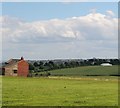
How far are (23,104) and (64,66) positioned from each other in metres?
129

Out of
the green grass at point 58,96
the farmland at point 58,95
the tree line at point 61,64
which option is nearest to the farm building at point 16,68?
the tree line at point 61,64

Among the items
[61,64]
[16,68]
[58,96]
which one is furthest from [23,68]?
[58,96]

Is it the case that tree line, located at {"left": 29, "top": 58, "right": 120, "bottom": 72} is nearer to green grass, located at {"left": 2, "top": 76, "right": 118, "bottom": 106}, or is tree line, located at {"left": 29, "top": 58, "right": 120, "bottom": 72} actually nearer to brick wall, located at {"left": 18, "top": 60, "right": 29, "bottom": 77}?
brick wall, located at {"left": 18, "top": 60, "right": 29, "bottom": 77}

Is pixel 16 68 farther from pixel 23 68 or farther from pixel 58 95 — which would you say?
pixel 58 95

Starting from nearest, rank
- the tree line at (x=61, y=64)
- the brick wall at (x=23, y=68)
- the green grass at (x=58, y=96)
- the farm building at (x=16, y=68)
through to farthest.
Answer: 1. the green grass at (x=58, y=96)
2. the brick wall at (x=23, y=68)
3. the farm building at (x=16, y=68)
4. the tree line at (x=61, y=64)

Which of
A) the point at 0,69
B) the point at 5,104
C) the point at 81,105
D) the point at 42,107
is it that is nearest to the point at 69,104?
the point at 81,105

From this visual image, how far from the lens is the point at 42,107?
2656 centimetres

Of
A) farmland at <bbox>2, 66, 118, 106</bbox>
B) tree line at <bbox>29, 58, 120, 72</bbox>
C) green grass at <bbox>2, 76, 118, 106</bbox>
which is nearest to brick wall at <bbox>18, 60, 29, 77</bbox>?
tree line at <bbox>29, 58, 120, 72</bbox>

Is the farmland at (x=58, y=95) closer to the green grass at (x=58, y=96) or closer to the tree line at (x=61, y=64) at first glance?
the green grass at (x=58, y=96)

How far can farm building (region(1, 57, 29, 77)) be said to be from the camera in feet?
420

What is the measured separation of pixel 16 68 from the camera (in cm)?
13000

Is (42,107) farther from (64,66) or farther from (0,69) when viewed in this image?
(64,66)

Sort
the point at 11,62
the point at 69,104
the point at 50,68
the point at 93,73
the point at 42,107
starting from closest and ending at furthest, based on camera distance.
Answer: the point at 42,107 < the point at 69,104 < the point at 93,73 < the point at 11,62 < the point at 50,68

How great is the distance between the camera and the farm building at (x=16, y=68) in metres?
128
